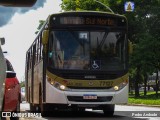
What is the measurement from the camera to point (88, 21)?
16.3 metres

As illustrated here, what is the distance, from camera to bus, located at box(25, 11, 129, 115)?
15.6 metres

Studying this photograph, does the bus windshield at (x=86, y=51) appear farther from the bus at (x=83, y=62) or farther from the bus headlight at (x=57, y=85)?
the bus headlight at (x=57, y=85)

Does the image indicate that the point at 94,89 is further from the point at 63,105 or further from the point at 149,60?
the point at 149,60

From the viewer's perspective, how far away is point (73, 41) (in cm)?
1577

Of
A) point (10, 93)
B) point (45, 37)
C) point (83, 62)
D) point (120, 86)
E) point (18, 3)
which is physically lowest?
point (120, 86)

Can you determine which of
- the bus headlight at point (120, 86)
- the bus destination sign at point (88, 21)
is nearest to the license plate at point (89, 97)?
the bus headlight at point (120, 86)

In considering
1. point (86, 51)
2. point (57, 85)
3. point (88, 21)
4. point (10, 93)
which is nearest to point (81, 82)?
point (57, 85)

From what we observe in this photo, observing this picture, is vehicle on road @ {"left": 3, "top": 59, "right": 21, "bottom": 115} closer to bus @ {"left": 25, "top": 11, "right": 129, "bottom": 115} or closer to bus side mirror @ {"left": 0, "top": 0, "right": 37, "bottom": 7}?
bus @ {"left": 25, "top": 11, "right": 129, "bottom": 115}

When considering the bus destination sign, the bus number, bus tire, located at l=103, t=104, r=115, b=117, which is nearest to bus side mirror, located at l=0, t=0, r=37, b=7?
the bus number

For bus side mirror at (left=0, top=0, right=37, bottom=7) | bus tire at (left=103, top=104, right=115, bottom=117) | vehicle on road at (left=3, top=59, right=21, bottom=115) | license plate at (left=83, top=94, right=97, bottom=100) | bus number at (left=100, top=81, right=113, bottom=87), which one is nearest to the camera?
bus side mirror at (left=0, top=0, right=37, bottom=7)

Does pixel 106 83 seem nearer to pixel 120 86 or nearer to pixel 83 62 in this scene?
pixel 120 86

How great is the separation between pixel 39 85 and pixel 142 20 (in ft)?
117

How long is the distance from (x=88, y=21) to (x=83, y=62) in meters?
1.51

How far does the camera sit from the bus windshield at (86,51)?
15.6m
